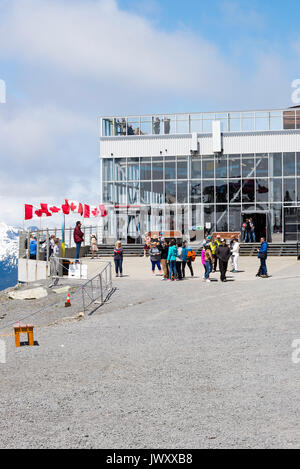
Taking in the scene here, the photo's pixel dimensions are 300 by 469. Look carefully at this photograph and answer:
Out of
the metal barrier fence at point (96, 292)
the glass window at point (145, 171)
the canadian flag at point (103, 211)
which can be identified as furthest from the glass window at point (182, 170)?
the metal barrier fence at point (96, 292)

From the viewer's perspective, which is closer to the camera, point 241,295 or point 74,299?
point 241,295

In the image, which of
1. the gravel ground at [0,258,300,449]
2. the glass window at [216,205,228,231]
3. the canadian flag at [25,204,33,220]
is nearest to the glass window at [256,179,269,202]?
the glass window at [216,205,228,231]

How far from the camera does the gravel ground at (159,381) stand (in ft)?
21.5

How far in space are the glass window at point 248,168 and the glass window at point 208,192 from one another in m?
2.85

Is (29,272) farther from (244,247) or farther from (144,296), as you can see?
(244,247)

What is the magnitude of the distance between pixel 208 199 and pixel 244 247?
7.18m

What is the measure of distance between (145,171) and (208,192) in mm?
5711

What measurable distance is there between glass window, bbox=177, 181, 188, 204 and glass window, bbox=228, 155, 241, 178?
397cm

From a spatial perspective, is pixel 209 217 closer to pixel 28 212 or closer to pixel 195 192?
pixel 195 192

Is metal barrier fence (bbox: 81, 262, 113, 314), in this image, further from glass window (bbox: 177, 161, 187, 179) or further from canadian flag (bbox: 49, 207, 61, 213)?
glass window (bbox: 177, 161, 187, 179)

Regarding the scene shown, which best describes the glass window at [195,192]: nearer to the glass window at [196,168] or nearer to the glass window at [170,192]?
the glass window at [196,168]

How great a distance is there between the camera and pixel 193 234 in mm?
44781

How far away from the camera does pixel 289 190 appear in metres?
45.4
